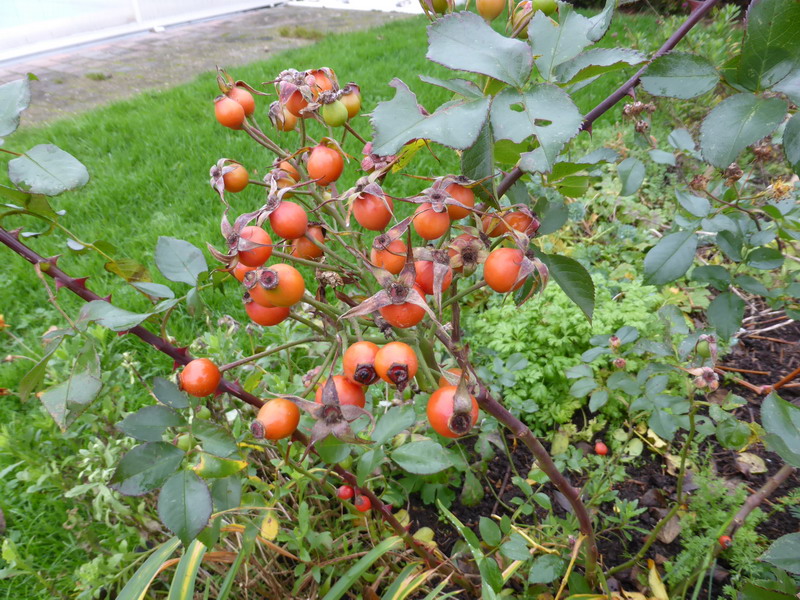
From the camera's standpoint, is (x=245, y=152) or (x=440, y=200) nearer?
(x=440, y=200)

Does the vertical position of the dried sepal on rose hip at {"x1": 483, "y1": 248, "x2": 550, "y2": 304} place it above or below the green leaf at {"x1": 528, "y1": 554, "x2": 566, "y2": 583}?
above

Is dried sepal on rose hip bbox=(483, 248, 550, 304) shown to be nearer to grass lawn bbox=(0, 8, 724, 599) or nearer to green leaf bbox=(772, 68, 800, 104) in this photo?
green leaf bbox=(772, 68, 800, 104)

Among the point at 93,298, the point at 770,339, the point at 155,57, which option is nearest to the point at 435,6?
the point at 93,298

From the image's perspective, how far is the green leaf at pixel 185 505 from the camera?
67cm

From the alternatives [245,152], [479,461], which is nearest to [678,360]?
[479,461]

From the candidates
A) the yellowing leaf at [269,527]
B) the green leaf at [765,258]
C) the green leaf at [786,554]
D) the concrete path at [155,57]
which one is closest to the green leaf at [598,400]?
the green leaf at [765,258]

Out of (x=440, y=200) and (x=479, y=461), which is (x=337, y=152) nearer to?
(x=440, y=200)

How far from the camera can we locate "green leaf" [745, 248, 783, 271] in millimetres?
1111

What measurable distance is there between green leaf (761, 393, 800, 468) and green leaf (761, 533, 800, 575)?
112mm

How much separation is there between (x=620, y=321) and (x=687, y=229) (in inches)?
30.0

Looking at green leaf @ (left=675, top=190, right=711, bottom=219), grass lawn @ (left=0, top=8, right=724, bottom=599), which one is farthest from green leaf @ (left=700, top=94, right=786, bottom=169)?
grass lawn @ (left=0, top=8, right=724, bottom=599)

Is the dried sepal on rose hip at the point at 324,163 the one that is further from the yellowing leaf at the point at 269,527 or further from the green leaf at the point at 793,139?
the yellowing leaf at the point at 269,527

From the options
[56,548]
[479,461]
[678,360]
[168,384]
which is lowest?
[56,548]

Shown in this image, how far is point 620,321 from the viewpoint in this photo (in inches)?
73.2
